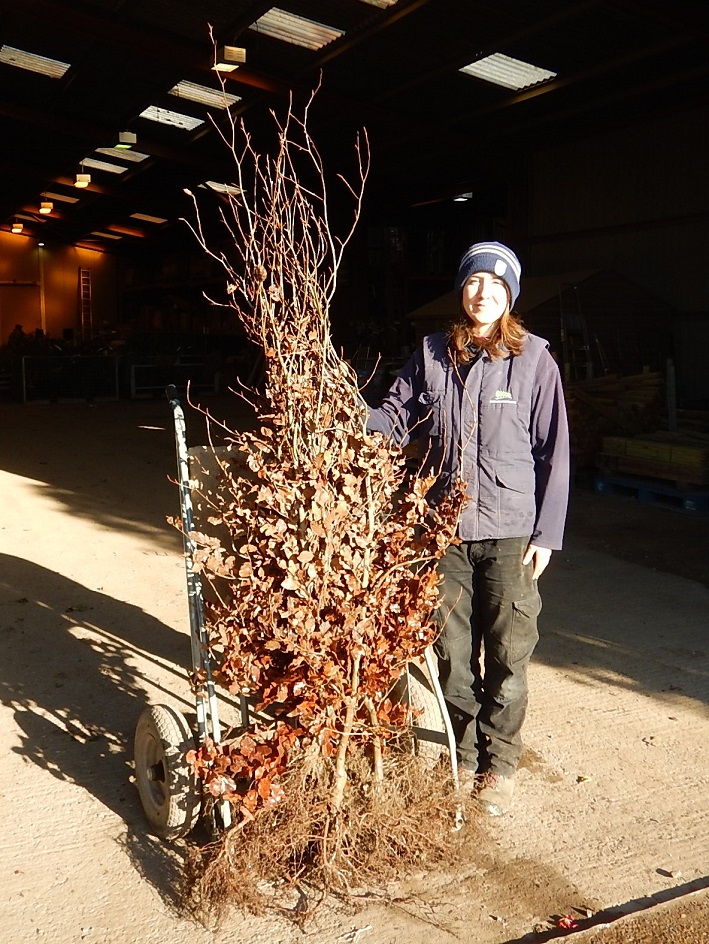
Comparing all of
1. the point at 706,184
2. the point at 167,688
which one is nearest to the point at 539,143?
the point at 706,184

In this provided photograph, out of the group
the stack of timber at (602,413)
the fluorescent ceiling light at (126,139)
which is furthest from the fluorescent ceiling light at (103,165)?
the stack of timber at (602,413)

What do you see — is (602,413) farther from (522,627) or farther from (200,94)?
(200,94)

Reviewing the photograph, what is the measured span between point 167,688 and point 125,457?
6.95m

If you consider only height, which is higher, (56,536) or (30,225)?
(30,225)

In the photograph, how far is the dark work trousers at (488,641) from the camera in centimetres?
319

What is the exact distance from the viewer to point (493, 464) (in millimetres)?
3121

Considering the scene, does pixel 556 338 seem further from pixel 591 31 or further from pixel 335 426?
pixel 335 426

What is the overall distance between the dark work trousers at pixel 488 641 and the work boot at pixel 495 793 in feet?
0.10

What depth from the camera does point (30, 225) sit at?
95.9ft

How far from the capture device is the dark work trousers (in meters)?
3.19


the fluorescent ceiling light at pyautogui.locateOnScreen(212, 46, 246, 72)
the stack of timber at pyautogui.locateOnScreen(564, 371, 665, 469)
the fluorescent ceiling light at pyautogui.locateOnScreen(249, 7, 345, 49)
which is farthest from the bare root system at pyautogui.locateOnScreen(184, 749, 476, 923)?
the fluorescent ceiling light at pyautogui.locateOnScreen(249, 7, 345, 49)

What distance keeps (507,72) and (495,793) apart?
9938 millimetres

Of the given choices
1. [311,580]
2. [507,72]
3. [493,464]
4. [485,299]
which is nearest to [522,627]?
[493,464]

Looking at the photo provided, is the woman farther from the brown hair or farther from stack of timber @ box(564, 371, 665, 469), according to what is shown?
stack of timber @ box(564, 371, 665, 469)
